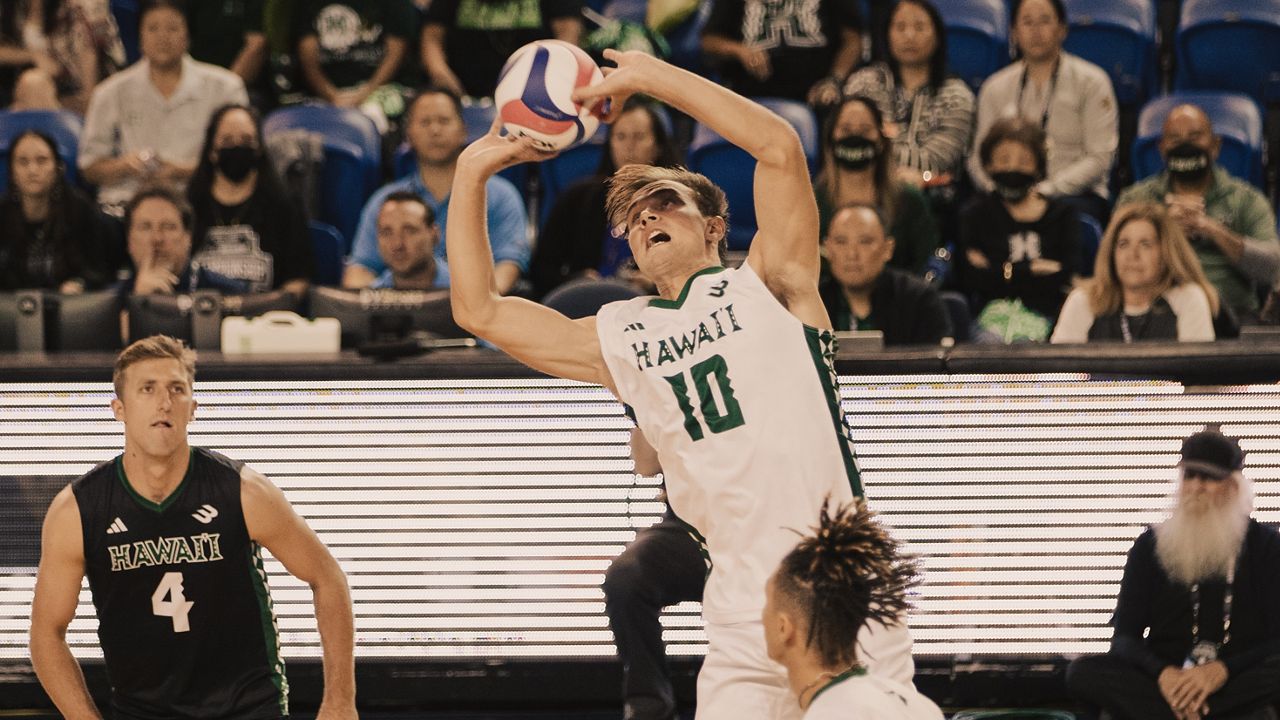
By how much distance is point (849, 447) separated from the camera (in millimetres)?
4352

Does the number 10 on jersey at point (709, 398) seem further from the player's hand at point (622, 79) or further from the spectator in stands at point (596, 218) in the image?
the spectator in stands at point (596, 218)

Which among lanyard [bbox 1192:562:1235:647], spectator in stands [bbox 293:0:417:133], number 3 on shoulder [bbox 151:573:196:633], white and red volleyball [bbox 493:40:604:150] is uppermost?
spectator in stands [bbox 293:0:417:133]

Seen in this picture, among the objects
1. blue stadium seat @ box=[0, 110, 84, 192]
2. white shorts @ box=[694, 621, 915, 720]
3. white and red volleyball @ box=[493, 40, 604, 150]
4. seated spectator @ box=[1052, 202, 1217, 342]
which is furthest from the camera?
blue stadium seat @ box=[0, 110, 84, 192]

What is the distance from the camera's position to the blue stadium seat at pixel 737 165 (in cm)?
878

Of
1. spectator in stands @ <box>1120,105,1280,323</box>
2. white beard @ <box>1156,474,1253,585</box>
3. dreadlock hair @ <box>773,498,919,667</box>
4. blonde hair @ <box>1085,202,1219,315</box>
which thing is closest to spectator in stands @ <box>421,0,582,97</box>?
spectator in stands @ <box>1120,105,1280,323</box>

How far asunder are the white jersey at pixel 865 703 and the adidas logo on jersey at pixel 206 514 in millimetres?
2344

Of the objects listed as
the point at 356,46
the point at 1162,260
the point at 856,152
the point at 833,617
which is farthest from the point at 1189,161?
the point at 833,617

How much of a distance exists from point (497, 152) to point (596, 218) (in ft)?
12.4

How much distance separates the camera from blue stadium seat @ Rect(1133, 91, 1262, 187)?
8875 mm

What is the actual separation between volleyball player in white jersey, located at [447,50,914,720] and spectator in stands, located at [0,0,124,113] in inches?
258

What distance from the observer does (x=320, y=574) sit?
5.19 meters

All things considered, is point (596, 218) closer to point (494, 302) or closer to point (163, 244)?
point (163, 244)

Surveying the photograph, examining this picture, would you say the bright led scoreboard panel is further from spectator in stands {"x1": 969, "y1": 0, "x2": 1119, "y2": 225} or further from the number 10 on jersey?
spectator in stands {"x1": 969, "y1": 0, "x2": 1119, "y2": 225}

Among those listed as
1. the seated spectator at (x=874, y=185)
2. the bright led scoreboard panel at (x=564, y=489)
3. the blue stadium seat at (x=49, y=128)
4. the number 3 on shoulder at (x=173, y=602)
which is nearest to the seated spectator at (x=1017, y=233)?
the seated spectator at (x=874, y=185)
